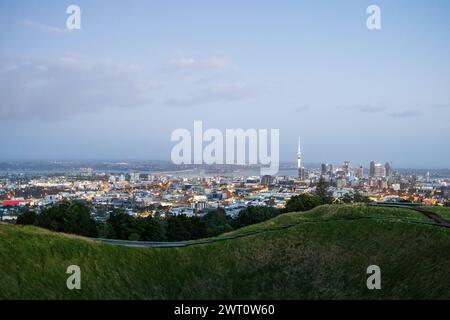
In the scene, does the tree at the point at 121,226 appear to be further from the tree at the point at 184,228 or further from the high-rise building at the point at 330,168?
the high-rise building at the point at 330,168

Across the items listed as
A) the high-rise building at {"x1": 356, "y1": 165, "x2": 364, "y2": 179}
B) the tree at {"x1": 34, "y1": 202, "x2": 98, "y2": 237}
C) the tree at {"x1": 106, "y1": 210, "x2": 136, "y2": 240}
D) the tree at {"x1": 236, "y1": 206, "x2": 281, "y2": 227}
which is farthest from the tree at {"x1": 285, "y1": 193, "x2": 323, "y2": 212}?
the high-rise building at {"x1": 356, "y1": 165, "x2": 364, "y2": 179}

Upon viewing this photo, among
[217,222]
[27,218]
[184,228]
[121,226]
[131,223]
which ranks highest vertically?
[27,218]

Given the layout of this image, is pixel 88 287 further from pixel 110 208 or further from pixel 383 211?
pixel 110 208

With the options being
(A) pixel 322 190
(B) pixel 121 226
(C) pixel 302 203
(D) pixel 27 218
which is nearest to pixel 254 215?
(C) pixel 302 203

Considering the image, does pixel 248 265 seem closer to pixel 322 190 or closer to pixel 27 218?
pixel 27 218

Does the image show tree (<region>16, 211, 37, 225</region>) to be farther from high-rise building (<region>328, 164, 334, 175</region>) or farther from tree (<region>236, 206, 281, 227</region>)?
high-rise building (<region>328, 164, 334, 175</region>)

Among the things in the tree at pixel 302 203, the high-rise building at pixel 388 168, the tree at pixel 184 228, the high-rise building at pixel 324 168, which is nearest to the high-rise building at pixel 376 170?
the high-rise building at pixel 388 168
